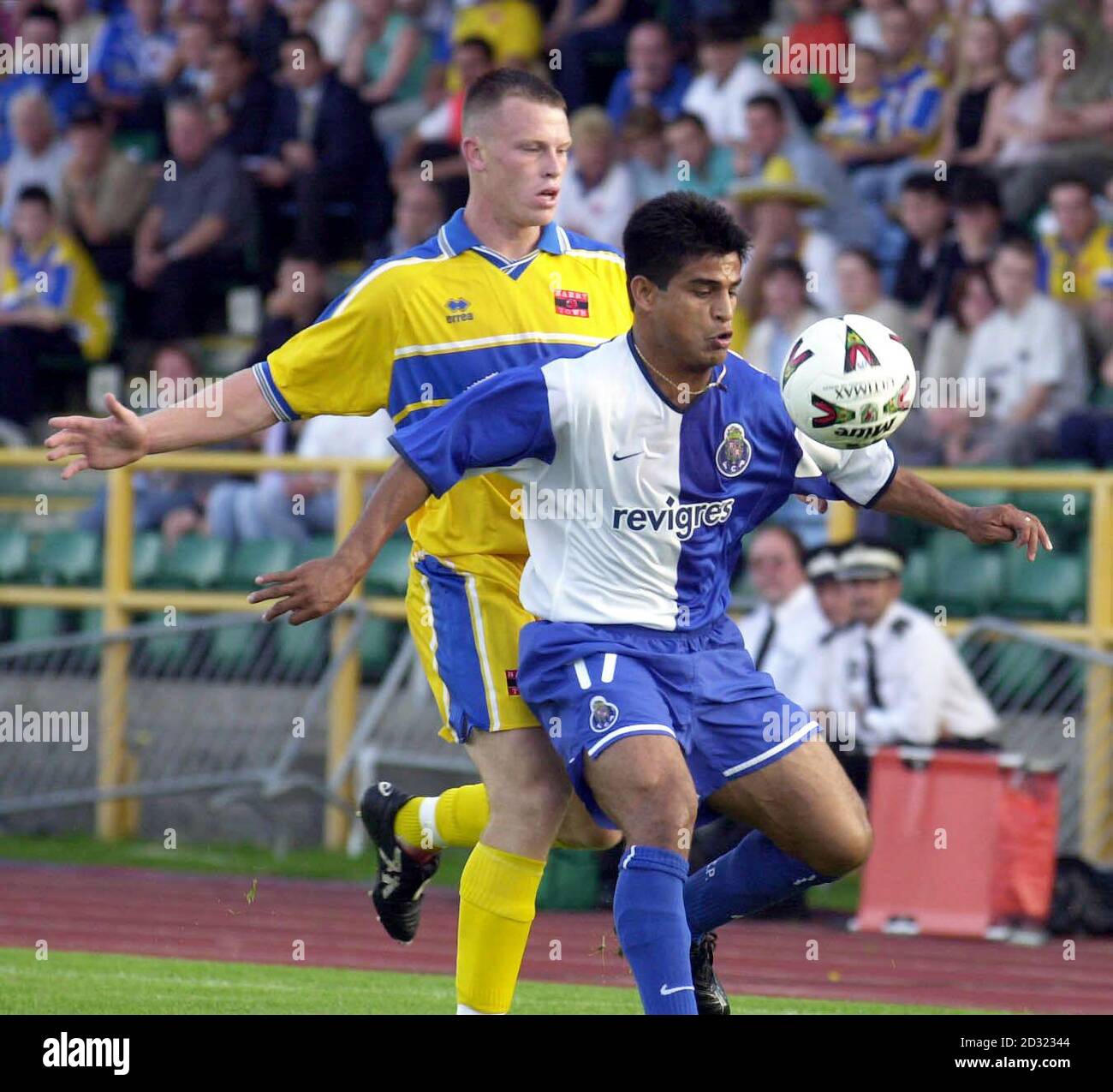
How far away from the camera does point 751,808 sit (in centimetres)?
A: 613

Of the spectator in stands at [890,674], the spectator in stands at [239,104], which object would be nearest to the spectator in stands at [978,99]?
the spectator in stands at [890,674]

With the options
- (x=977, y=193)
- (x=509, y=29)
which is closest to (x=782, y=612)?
(x=977, y=193)

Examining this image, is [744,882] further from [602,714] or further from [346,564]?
[346,564]

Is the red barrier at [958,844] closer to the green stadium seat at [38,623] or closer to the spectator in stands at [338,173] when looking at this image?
the green stadium seat at [38,623]

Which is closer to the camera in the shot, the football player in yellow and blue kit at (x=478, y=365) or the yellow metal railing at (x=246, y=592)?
the football player in yellow and blue kit at (x=478, y=365)

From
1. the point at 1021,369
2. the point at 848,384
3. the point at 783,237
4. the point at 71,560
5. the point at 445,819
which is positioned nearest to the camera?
the point at 848,384

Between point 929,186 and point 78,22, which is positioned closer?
point 929,186

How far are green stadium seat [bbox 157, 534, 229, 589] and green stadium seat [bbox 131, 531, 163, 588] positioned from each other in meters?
0.05

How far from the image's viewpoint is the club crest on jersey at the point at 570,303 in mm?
6840

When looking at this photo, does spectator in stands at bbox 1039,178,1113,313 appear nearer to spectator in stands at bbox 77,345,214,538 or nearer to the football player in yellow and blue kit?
spectator in stands at bbox 77,345,214,538

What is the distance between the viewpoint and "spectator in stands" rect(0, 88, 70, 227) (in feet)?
54.7

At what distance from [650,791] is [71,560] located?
8486 mm

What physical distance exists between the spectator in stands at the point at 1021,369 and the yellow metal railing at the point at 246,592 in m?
0.35

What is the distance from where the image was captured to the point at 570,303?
6855mm
